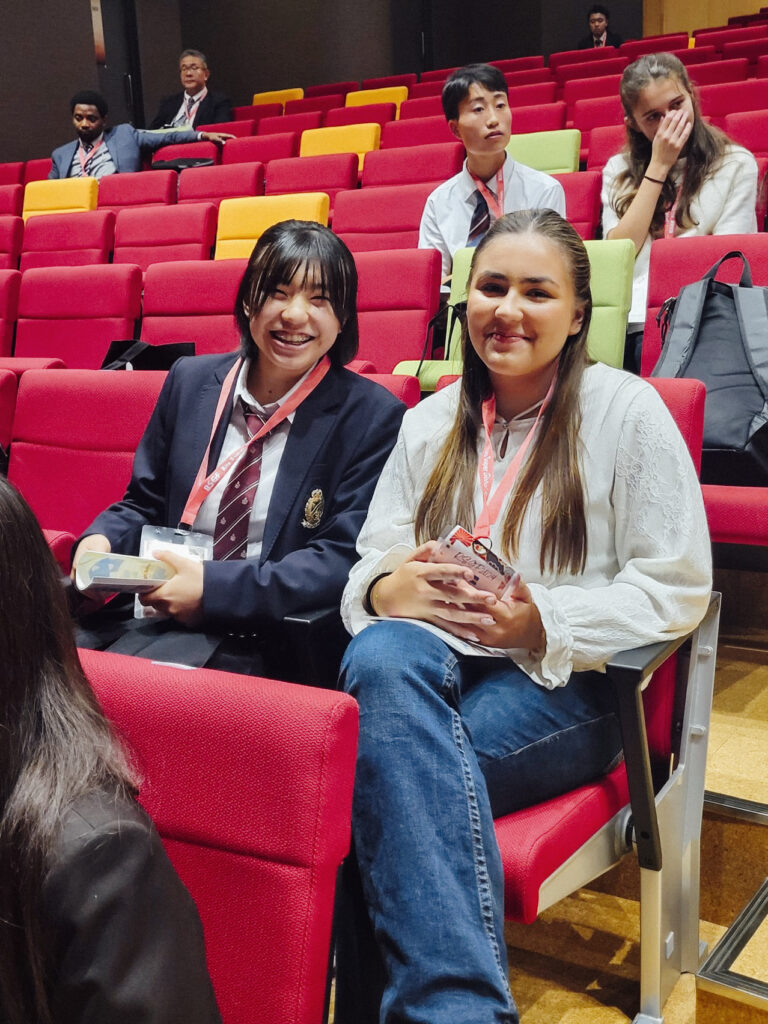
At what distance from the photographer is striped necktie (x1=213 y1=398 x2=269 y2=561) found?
929 millimetres

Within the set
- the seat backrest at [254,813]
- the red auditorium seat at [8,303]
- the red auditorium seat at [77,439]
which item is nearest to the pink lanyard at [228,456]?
the red auditorium seat at [77,439]

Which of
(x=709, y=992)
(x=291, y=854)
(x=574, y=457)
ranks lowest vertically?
(x=709, y=992)

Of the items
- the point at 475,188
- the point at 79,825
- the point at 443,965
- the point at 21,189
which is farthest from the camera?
the point at 21,189

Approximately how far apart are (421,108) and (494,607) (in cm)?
326

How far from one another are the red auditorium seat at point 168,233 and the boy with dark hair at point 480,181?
2.79ft

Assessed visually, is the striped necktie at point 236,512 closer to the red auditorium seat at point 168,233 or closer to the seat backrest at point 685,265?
the seat backrest at point 685,265

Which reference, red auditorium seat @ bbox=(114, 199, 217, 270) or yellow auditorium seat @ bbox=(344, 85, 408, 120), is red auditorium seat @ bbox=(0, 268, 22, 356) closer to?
red auditorium seat @ bbox=(114, 199, 217, 270)

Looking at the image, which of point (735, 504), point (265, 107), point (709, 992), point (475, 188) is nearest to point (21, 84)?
point (265, 107)

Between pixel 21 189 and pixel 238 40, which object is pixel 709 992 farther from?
pixel 238 40

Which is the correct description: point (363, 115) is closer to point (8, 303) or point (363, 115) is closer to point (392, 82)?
point (392, 82)

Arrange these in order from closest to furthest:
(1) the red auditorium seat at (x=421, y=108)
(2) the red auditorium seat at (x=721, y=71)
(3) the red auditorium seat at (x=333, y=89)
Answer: (2) the red auditorium seat at (x=721, y=71), (1) the red auditorium seat at (x=421, y=108), (3) the red auditorium seat at (x=333, y=89)

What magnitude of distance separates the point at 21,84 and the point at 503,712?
4865mm

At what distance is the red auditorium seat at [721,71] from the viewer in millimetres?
3068

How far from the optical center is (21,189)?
339 cm
